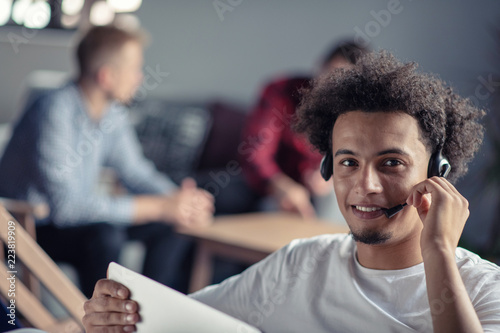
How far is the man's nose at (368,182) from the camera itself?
35.4 inches

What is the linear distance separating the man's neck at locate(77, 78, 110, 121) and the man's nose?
5.40 ft

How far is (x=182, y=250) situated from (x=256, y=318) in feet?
5.24

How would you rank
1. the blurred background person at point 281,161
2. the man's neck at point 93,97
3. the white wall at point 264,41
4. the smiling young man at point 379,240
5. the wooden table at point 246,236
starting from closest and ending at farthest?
the smiling young man at point 379,240
the wooden table at point 246,236
the man's neck at point 93,97
the blurred background person at point 281,161
the white wall at point 264,41

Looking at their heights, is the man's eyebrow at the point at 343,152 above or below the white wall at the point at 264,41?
below

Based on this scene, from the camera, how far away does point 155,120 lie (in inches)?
130

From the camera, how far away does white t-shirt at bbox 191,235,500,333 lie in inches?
32.9

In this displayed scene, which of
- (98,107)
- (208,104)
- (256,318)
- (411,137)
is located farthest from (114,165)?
(411,137)

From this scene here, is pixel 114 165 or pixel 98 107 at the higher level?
pixel 98 107

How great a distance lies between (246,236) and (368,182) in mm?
1046

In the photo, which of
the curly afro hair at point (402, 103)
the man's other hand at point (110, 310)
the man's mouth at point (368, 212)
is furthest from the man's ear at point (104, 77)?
the man's mouth at point (368, 212)

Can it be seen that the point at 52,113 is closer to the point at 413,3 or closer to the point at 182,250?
the point at 182,250

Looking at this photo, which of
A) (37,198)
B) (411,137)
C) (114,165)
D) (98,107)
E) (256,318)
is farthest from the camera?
(114,165)

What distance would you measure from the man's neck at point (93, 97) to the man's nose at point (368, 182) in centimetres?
165

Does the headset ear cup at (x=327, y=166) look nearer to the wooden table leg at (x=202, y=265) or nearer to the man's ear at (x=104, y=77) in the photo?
the wooden table leg at (x=202, y=265)
